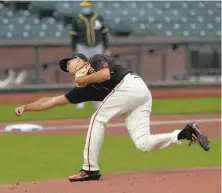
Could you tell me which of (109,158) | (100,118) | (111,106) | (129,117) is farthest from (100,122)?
(109,158)

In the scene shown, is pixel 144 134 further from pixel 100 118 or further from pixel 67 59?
pixel 67 59

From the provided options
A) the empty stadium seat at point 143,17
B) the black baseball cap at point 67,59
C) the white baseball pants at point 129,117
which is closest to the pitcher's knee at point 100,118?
the white baseball pants at point 129,117

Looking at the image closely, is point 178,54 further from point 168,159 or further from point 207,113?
point 168,159

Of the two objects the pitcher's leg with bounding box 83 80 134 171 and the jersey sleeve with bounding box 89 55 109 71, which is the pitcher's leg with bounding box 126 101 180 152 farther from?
the jersey sleeve with bounding box 89 55 109 71

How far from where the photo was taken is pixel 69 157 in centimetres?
760

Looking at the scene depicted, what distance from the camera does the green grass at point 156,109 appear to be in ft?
38.7

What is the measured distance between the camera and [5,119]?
450 inches

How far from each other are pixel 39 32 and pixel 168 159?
10160 mm

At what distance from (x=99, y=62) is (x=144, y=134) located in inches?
33.0

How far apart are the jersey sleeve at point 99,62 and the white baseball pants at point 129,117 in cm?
30

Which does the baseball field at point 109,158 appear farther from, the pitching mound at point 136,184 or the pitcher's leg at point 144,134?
the pitcher's leg at point 144,134

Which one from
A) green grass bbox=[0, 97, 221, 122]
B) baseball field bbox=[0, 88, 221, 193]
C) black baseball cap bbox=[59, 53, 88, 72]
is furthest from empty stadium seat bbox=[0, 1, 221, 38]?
black baseball cap bbox=[59, 53, 88, 72]

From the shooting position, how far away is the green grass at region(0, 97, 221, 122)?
38.7 feet

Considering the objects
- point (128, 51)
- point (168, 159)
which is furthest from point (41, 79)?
point (168, 159)
